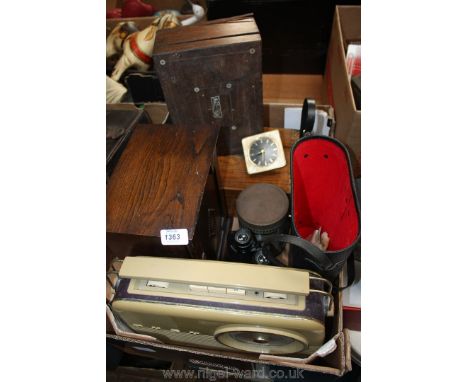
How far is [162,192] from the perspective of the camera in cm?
82

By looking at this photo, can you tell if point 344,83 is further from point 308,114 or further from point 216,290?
point 216,290

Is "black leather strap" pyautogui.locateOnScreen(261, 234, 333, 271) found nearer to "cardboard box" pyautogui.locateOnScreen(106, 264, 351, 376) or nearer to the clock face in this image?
"cardboard box" pyautogui.locateOnScreen(106, 264, 351, 376)

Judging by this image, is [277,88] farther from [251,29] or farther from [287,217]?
[287,217]

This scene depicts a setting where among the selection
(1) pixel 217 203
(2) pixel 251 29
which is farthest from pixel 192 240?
(2) pixel 251 29

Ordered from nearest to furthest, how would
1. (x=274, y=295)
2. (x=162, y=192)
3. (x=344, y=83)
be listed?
(x=274, y=295), (x=162, y=192), (x=344, y=83)

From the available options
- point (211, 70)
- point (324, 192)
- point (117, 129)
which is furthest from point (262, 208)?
point (117, 129)

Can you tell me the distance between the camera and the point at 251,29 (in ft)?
2.98

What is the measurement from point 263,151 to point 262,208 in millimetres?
288

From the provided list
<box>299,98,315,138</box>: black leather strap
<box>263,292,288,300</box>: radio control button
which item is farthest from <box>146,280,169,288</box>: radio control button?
<box>299,98,315,138</box>: black leather strap

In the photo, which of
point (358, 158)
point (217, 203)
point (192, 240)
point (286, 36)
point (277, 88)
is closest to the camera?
point (192, 240)

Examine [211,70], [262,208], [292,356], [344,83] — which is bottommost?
[292,356]

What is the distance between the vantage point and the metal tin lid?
0.92 m

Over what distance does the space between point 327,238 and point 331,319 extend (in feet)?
0.76

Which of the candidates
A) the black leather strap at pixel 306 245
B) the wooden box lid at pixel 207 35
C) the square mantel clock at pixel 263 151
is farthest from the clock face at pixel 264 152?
the black leather strap at pixel 306 245
